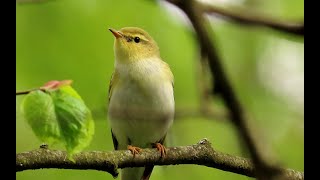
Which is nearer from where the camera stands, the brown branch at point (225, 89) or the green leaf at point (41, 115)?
the brown branch at point (225, 89)

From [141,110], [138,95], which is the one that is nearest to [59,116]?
[141,110]

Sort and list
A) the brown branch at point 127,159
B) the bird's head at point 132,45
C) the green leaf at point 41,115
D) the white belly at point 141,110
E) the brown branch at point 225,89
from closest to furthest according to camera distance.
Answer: the brown branch at point 225,89
the green leaf at point 41,115
the brown branch at point 127,159
the white belly at point 141,110
the bird's head at point 132,45

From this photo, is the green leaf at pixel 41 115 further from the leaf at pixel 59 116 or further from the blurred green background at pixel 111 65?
the blurred green background at pixel 111 65

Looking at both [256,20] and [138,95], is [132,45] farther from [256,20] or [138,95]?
[256,20]

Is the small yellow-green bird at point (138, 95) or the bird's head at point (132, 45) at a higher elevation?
the bird's head at point (132, 45)

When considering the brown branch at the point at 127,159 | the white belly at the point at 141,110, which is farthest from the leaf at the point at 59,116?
the white belly at the point at 141,110

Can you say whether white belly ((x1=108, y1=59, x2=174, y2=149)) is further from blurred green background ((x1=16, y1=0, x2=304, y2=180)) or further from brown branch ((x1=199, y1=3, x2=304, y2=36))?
brown branch ((x1=199, y1=3, x2=304, y2=36))

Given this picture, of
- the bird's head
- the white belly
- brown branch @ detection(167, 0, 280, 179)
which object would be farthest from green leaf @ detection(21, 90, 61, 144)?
the bird's head
